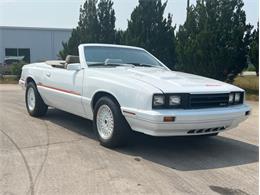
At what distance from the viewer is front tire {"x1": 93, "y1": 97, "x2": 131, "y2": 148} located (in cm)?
546

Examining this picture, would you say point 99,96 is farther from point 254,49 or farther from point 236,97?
point 254,49

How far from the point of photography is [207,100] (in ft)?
17.4

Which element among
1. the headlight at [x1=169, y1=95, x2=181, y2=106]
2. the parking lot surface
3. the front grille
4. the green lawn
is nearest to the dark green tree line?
the green lawn

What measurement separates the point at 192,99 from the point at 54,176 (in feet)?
6.45

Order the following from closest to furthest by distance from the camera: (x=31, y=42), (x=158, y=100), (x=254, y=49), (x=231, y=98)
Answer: (x=158, y=100) → (x=231, y=98) → (x=254, y=49) → (x=31, y=42)

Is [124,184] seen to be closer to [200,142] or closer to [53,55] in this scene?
[200,142]

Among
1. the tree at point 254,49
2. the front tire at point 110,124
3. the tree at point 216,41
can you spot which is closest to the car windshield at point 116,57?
the front tire at point 110,124

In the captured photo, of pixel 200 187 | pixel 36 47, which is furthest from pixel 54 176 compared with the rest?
pixel 36 47

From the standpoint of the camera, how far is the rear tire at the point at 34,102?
8008 millimetres

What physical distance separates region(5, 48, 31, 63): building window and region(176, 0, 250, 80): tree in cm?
2832

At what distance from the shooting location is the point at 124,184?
4211mm

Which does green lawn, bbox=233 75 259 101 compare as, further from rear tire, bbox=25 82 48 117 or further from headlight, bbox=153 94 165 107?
headlight, bbox=153 94 165 107

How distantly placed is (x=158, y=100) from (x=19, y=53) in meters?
38.2

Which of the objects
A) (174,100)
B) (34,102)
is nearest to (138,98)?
(174,100)
